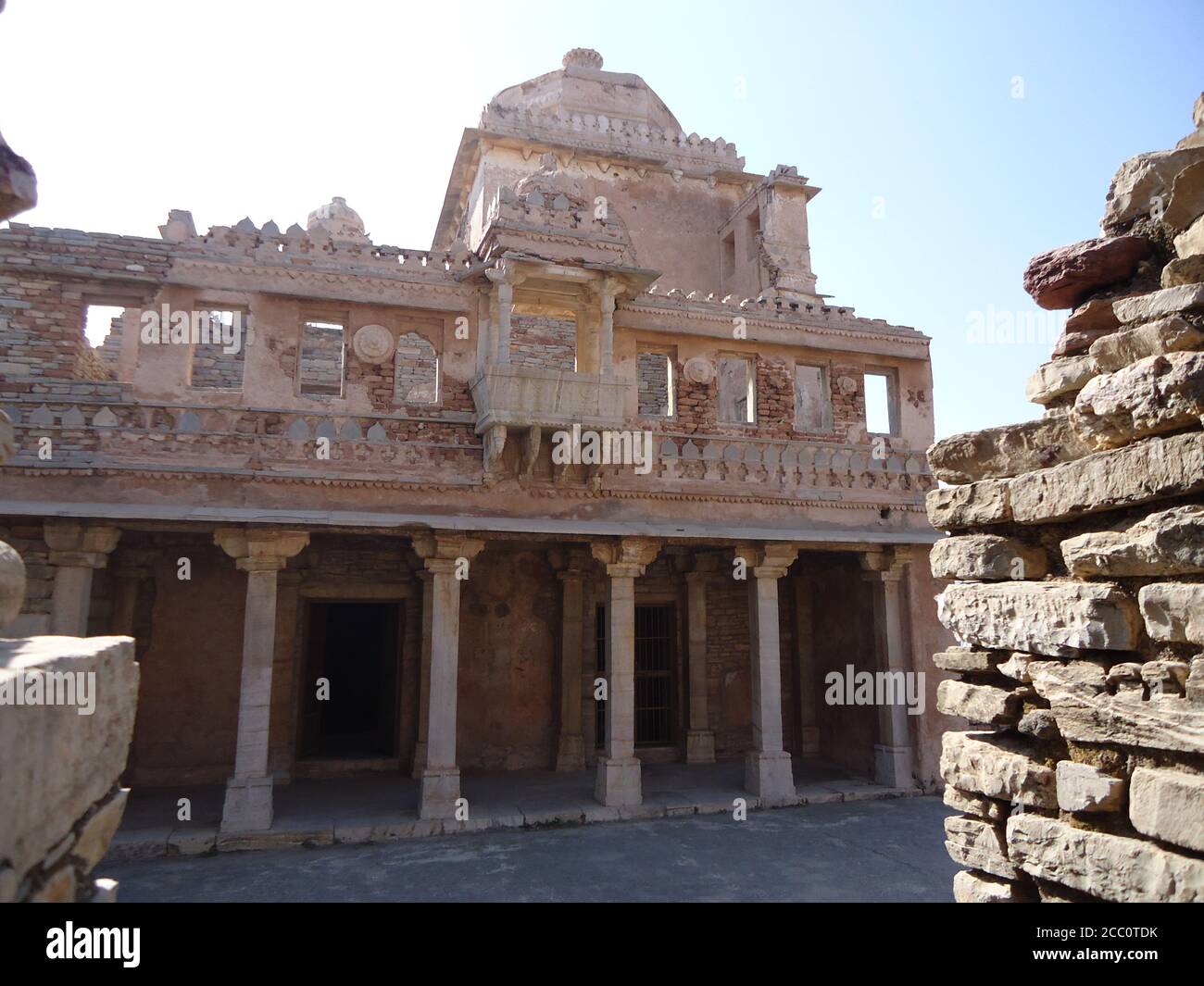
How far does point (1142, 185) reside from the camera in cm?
343

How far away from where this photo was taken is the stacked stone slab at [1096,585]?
2.73 meters

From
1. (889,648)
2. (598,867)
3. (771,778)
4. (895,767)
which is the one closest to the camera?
(598,867)

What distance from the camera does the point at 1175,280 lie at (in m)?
3.15

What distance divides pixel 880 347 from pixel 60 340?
12.7 metres

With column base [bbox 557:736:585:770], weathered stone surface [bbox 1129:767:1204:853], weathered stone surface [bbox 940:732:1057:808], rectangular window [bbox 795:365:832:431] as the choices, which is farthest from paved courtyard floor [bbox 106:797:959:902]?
rectangular window [bbox 795:365:832:431]

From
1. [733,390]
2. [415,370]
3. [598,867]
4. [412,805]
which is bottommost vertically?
[598,867]

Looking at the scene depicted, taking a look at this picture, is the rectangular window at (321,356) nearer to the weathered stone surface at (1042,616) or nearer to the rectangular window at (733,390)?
the rectangular window at (733,390)

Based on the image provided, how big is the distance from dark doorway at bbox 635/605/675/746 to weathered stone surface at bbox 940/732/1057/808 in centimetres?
1142

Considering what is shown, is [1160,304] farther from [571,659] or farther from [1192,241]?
[571,659]

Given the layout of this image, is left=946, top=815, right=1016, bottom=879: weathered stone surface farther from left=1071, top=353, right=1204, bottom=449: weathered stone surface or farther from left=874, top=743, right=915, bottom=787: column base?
left=874, top=743, right=915, bottom=787: column base

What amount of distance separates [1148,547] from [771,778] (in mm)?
10017

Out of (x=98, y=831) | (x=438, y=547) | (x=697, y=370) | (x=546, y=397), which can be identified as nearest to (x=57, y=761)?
(x=98, y=831)
